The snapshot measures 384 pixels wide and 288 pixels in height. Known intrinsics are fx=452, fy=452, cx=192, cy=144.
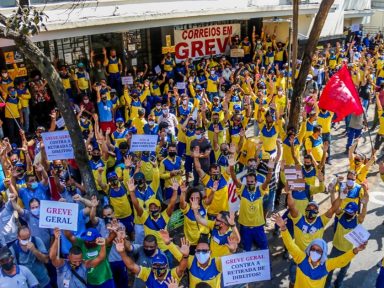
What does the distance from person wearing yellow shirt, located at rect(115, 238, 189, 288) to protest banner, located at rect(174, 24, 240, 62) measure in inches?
509

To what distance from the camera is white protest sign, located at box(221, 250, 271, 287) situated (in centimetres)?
507

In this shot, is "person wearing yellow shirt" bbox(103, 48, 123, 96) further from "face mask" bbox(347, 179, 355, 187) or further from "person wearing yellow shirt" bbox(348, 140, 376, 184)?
"face mask" bbox(347, 179, 355, 187)

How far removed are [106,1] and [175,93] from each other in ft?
10.8

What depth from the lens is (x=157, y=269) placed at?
16.2ft

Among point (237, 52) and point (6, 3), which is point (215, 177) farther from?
point (237, 52)

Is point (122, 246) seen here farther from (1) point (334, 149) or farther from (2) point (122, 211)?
(1) point (334, 149)

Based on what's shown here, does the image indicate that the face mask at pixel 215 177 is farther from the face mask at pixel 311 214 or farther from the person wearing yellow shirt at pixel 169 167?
the face mask at pixel 311 214

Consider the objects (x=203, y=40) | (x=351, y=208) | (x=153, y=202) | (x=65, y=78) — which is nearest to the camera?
(x=351, y=208)

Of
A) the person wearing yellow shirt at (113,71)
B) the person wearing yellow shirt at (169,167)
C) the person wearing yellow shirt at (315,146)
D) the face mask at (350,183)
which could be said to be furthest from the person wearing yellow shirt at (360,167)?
the person wearing yellow shirt at (113,71)

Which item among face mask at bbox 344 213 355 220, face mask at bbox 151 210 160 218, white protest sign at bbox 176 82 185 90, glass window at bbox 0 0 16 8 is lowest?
white protest sign at bbox 176 82 185 90

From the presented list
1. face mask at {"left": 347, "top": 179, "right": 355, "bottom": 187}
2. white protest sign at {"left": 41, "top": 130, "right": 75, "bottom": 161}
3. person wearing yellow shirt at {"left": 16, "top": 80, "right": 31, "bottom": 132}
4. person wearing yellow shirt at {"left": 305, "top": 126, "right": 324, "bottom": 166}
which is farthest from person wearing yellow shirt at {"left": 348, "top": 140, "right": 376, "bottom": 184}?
person wearing yellow shirt at {"left": 16, "top": 80, "right": 31, "bottom": 132}

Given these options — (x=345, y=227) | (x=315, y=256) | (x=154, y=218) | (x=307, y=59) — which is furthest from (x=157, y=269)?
(x=307, y=59)

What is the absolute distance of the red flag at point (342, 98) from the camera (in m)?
8.93

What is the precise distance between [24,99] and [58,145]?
15.9ft
